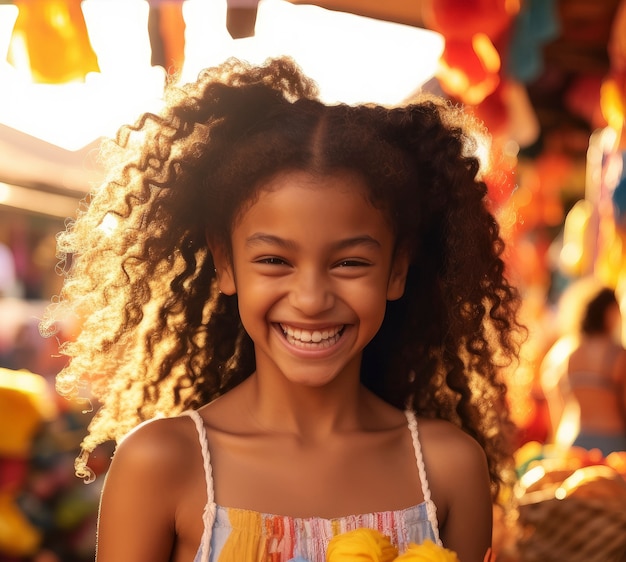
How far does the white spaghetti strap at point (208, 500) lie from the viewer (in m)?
1.47

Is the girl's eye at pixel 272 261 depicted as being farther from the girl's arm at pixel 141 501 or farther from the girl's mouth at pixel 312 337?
the girl's arm at pixel 141 501

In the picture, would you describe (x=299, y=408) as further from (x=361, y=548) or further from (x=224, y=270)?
(x=361, y=548)

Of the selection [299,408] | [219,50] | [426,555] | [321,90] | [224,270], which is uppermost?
[219,50]

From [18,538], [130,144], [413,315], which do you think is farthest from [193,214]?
[18,538]

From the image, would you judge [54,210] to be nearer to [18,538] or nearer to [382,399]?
[18,538]

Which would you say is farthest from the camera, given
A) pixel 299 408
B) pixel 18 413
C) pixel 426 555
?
pixel 18 413

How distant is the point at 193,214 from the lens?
1.71 metres

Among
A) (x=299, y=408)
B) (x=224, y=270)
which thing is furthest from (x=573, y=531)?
(x=224, y=270)

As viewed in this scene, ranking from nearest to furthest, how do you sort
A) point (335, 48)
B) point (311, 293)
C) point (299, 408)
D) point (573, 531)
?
point (311, 293) → point (299, 408) → point (573, 531) → point (335, 48)

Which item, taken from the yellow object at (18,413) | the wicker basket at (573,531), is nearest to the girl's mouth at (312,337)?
the wicker basket at (573,531)

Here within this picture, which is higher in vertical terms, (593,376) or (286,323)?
(593,376)

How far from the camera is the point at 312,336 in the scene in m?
1.51

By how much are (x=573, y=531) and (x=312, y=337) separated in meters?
0.64

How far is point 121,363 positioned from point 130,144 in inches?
16.6
